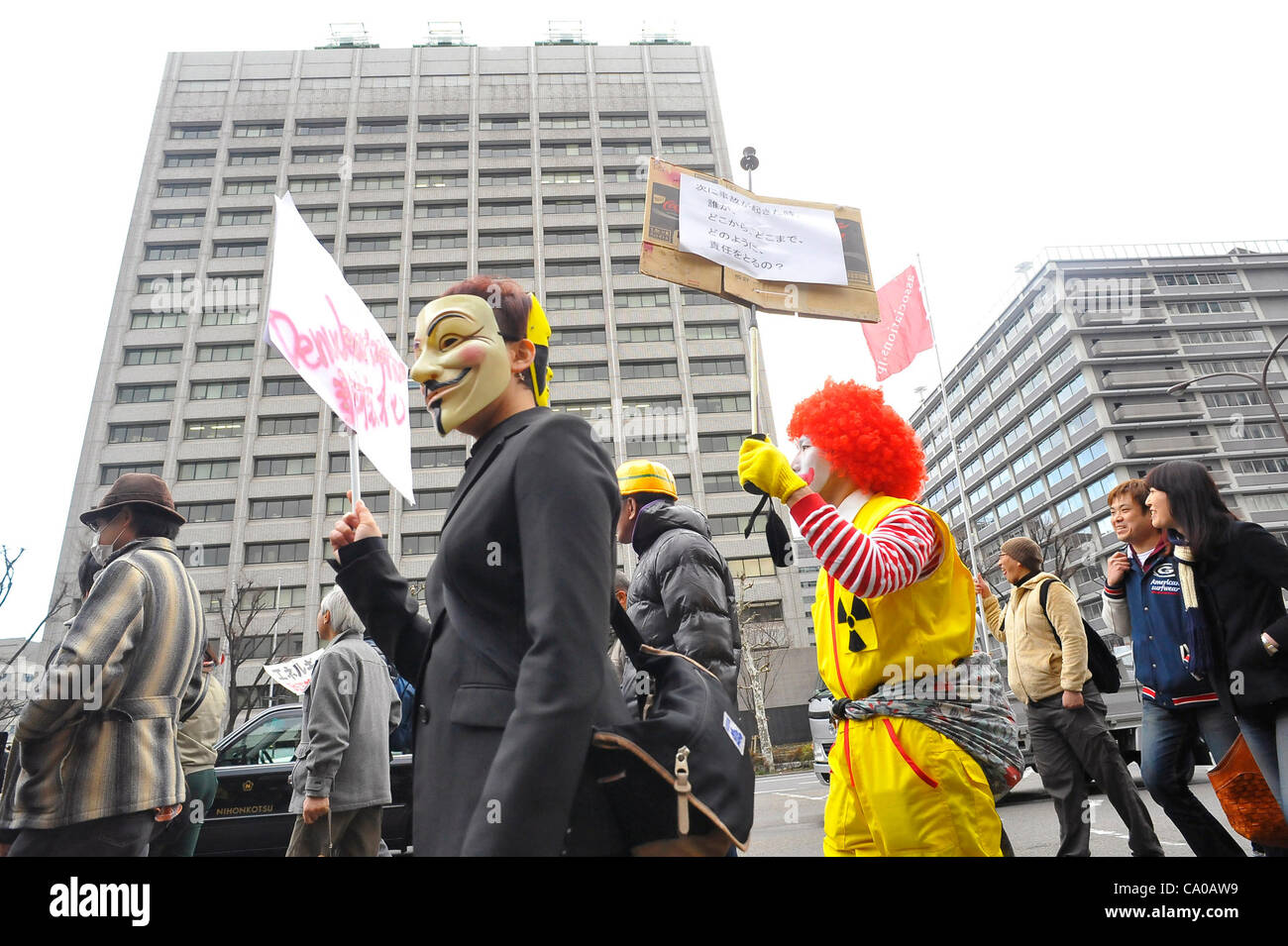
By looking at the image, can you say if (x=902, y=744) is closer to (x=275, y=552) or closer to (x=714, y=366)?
(x=275, y=552)

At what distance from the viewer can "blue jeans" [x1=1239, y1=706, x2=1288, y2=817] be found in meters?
2.95

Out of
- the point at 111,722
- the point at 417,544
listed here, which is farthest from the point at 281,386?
the point at 111,722

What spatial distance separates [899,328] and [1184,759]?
5.66m

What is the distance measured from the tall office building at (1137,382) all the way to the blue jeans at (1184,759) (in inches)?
2443

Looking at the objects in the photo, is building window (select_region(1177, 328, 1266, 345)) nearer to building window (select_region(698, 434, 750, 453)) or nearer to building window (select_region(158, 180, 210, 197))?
building window (select_region(698, 434, 750, 453))

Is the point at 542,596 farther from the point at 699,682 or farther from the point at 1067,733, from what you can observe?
the point at 1067,733

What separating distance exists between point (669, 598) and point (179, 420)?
4864 centimetres

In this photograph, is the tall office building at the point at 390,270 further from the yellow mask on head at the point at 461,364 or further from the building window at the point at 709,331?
the yellow mask on head at the point at 461,364

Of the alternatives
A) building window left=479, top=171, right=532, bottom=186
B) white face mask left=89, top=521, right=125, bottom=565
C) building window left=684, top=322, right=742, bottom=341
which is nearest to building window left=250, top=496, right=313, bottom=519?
building window left=479, top=171, right=532, bottom=186

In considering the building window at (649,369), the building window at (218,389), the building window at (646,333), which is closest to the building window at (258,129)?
the building window at (218,389)

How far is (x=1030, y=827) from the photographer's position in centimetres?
661

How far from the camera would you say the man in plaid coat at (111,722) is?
254 cm

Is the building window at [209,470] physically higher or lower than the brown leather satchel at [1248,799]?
higher
